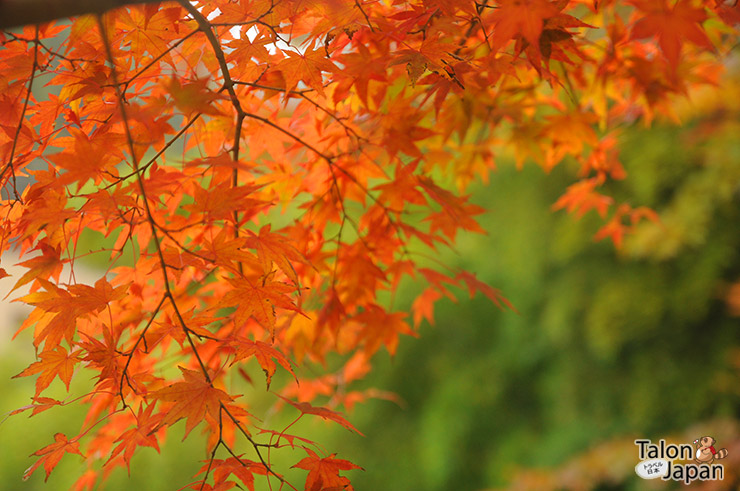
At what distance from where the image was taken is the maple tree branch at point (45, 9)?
1.42 feet

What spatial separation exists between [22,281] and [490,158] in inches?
35.4

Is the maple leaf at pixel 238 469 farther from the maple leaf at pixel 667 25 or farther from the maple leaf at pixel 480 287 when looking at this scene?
the maple leaf at pixel 667 25

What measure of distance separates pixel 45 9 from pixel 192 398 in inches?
15.8

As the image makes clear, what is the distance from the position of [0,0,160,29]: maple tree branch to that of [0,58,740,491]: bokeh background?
1897 millimetres

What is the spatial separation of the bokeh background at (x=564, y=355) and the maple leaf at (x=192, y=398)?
1.60 m

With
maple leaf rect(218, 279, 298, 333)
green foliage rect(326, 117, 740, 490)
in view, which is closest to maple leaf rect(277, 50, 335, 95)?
maple leaf rect(218, 279, 298, 333)

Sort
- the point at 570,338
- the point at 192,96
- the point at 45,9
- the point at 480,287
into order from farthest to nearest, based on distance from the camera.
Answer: the point at 570,338
the point at 480,287
the point at 192,96
the point at 45,9

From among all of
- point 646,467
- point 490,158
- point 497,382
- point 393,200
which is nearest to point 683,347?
point 646,467

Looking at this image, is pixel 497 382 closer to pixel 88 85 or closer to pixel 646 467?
pixel 646 467

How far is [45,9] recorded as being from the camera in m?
0.44

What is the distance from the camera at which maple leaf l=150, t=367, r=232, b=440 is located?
597 mm

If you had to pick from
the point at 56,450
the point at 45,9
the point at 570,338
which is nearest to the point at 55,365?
the point at 56,450

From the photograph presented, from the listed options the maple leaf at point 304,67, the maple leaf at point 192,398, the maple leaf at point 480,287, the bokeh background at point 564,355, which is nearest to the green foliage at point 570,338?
the bokeh background at point 564,355

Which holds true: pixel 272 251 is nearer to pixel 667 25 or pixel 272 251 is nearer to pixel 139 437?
pixel 139 437
